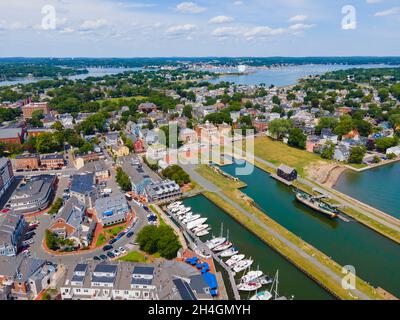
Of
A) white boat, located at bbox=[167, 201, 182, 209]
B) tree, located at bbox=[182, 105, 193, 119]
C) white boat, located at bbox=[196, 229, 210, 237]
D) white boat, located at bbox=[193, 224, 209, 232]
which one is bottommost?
white boat, located at bbox=[196, 229, 210, 237]

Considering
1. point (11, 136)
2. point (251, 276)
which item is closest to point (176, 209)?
point (251, 276)

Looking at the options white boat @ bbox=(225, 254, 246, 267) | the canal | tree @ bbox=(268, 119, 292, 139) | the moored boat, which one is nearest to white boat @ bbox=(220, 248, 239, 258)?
white boat @ bbox=(225, 254, 246, 267)

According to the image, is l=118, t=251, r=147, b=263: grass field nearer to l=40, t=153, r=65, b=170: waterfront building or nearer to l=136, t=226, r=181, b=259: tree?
l=136, t=226, r=181, b=259: tree

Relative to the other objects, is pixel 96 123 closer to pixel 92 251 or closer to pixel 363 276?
pixel 92 251

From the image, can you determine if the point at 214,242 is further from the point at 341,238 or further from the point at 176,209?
the point at 341,238
